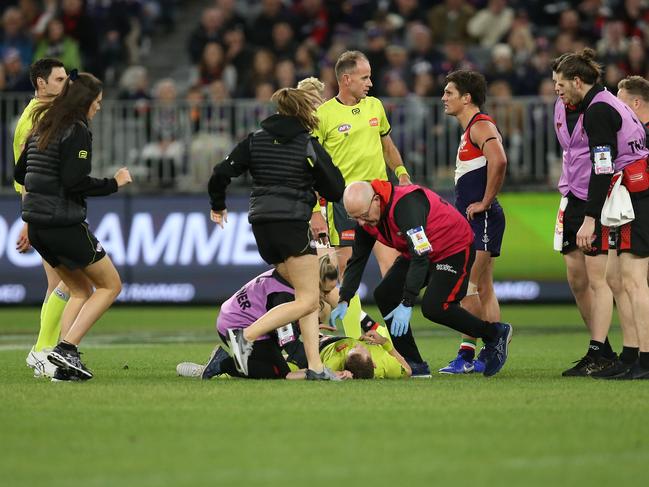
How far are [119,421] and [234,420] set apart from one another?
2.28 feet

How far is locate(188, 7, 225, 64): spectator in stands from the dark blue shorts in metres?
13.2

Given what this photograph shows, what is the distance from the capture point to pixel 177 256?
2062 centimetres

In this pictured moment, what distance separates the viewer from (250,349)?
10.6 m

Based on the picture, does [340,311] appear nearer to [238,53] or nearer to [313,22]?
[238,53]

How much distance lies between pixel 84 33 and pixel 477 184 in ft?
47.4

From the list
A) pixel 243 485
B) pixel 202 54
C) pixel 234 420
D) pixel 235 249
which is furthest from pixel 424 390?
pixel 202 54

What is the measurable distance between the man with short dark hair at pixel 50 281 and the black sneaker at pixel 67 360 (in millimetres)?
225

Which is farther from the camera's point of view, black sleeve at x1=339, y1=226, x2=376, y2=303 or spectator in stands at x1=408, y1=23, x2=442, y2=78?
spectator in stands at x1=408, y1=23, x2=442, y2=78

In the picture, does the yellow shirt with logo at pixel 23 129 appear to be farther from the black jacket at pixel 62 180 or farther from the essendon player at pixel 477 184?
the essendon player at pixel 477 184

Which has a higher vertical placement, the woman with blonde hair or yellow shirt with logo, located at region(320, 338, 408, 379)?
the woman with blonde hair

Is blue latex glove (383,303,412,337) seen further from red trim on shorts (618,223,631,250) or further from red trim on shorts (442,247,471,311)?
red trim on shorts (618,223,631,250)

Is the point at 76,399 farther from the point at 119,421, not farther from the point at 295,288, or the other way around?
the point at 295,288

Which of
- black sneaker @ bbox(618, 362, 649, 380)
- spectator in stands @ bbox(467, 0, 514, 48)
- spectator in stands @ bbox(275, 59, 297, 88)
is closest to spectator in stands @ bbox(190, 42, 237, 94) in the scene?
spectator in stands @ bbox(275, 59, 297, 88)

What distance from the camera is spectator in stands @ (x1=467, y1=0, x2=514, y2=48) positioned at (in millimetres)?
23875
